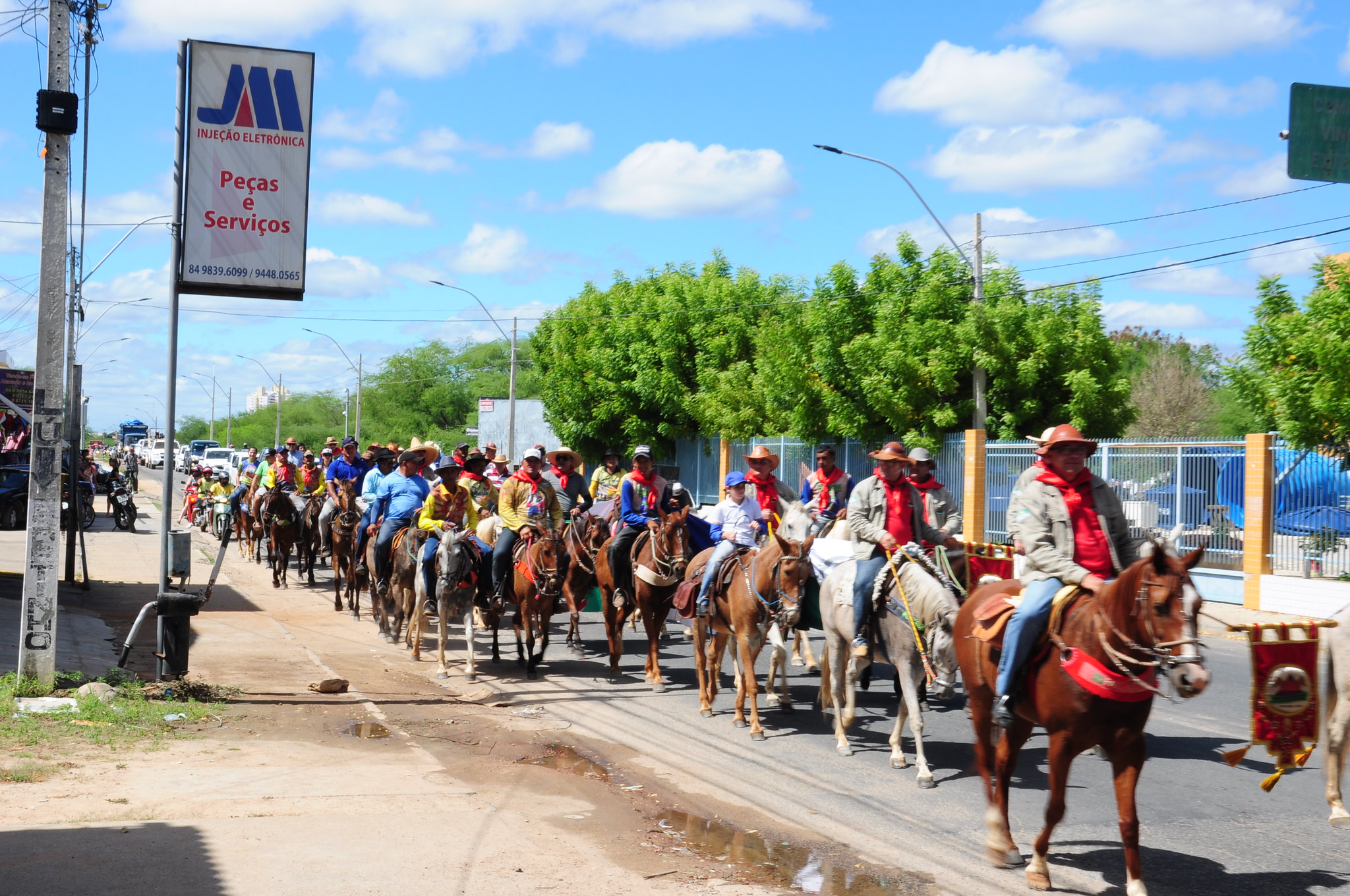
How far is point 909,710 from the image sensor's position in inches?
345

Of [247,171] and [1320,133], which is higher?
[1320,133]

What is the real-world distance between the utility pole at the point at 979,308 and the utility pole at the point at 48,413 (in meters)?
17.8

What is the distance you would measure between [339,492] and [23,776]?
1301 centimetres

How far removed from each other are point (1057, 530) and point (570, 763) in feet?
14.1

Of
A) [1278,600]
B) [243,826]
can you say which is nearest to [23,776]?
[243,826]

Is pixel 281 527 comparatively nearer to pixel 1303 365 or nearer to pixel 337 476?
pixel 337 476

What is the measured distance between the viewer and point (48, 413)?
10305 millimetres

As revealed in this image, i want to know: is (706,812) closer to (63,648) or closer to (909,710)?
(909,710)

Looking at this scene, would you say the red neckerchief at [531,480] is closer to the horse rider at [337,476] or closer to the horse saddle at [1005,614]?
the horse rider at [337,476]

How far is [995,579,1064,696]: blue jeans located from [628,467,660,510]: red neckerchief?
741cm

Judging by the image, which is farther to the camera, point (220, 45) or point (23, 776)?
point (220, 45)

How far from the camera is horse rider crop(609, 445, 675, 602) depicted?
521 inches

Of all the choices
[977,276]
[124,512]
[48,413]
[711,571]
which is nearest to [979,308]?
[977,276]

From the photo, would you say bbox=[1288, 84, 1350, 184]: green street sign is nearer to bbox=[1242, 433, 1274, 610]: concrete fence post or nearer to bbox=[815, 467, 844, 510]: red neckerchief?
bbox=[815, 467, 844, 510]: red neckerchief
